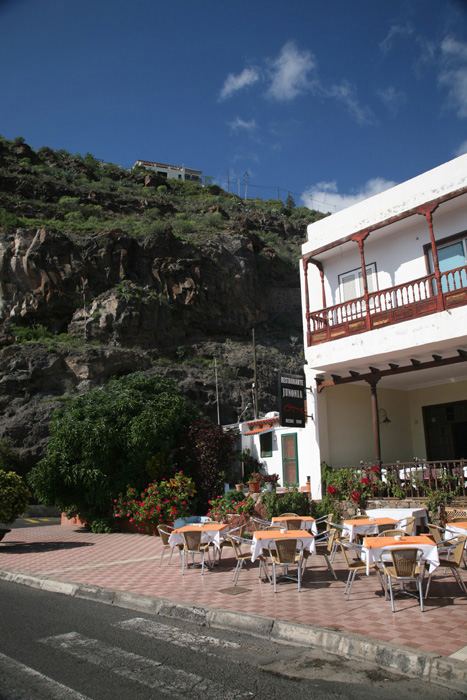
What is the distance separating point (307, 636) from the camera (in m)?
5.54

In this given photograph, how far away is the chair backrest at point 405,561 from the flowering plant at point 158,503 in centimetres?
1000

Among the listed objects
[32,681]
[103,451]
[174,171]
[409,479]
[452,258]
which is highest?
[174,171]

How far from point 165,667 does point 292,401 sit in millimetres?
11264

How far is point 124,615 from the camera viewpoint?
6.93 meters

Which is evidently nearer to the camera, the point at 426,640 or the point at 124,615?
the point at 426,640

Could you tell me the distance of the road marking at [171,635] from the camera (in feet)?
18.1

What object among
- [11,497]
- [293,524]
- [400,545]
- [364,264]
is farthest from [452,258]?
[11,497]

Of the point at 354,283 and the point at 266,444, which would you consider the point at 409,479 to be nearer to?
the point at 354,283

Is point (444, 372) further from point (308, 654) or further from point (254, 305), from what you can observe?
point (254, 305)

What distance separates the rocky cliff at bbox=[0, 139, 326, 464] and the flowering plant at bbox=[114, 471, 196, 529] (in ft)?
65.0

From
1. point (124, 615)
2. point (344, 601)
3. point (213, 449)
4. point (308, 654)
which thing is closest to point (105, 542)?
point (213, 449)

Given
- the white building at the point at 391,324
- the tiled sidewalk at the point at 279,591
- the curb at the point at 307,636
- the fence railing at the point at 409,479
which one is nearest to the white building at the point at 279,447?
the white building at the point at 391,324

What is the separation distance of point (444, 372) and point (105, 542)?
11529 millimetres

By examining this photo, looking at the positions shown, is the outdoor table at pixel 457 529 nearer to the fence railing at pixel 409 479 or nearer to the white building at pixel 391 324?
the fence railing at pixel 409 479
